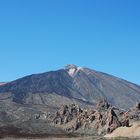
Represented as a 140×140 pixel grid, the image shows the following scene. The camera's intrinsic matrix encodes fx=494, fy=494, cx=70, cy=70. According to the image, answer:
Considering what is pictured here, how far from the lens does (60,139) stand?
13325cm

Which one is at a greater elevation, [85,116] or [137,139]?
[85,116]

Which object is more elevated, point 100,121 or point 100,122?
point 100,121

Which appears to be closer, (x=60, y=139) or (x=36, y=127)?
(x=60, y=139)

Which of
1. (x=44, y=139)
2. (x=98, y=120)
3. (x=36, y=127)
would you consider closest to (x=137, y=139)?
(x=44, y=139)

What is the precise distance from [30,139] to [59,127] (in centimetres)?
6659

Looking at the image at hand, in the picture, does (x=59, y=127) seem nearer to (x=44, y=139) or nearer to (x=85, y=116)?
(x=85, y=116)

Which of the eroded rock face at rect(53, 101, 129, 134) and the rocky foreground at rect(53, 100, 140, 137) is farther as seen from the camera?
the rocky foreground at rect(53, 100, 140, 137)

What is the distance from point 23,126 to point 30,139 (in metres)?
62.6

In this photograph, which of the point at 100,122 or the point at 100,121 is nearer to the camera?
the point at 100,122

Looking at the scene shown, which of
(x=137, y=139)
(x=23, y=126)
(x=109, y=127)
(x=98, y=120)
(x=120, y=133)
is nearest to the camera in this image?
(x=137, y=139)

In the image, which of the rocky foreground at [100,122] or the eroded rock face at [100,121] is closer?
the eroded rock face at [100,121]

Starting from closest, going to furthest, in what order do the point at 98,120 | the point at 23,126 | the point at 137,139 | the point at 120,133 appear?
the point at 137,139
the point at 120,133
the point at 98,120
the point at 23,126

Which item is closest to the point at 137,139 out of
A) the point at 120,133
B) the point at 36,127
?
the point at 120,133

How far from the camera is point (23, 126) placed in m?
196
